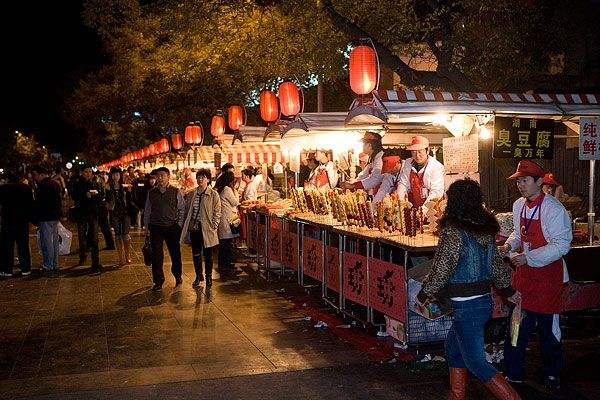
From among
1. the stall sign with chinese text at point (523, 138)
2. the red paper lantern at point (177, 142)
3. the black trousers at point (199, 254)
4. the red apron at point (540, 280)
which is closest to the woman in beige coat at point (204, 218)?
the black trousers at point (199, 254)

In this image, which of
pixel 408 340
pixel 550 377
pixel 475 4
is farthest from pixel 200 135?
pixel 550 377

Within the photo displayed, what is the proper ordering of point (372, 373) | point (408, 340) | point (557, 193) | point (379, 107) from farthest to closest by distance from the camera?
1. point (557, 193)
2. point (379, 107)
3. point (408, 340)
4. point (372, 373)

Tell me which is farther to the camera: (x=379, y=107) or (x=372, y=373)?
(x=379, y=107)

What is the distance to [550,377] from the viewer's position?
6.25 meters

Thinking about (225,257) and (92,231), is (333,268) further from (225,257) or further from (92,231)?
(92,231)

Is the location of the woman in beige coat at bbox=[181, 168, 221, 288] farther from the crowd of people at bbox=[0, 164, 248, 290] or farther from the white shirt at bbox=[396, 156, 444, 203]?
the white shirt at bbox=[396, 156, 444, 203]

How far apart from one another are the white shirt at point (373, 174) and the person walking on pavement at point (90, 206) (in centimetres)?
636

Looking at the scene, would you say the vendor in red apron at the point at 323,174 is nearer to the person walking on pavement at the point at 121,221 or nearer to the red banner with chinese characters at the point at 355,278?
the person walking on pavement at the point at 121,221

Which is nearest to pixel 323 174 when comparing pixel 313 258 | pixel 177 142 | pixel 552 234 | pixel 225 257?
pixel 225 257

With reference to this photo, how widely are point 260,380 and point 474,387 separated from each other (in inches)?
81.4

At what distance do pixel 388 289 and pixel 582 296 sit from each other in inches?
100

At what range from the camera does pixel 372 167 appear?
10258 millimetres

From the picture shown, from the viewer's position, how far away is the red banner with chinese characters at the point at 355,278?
8391mm

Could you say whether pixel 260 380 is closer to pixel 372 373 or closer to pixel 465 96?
pixel 372 373
